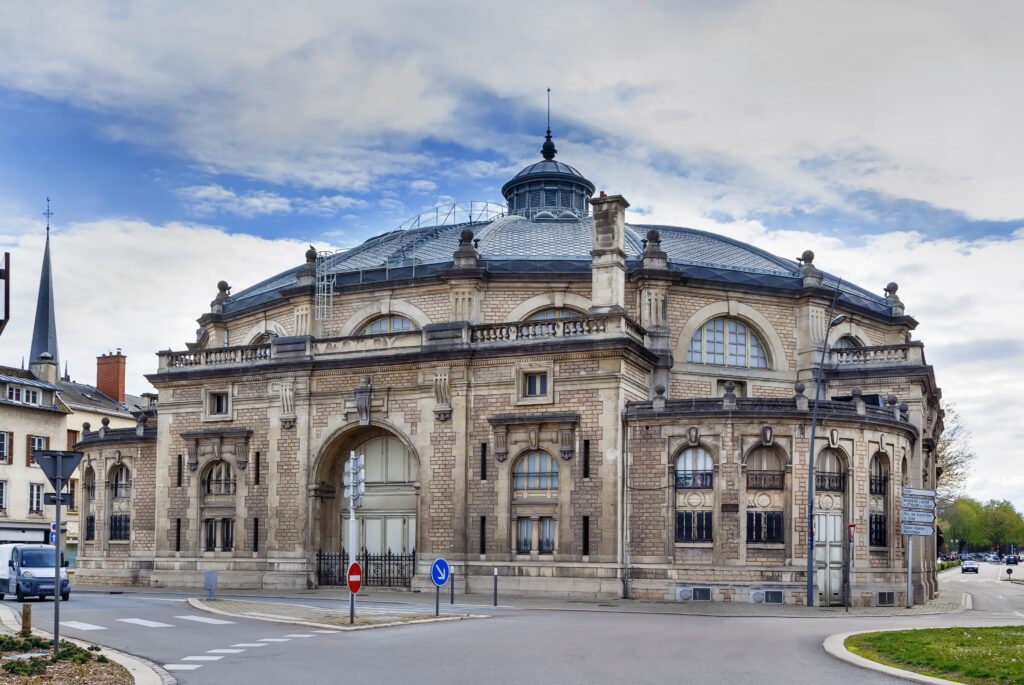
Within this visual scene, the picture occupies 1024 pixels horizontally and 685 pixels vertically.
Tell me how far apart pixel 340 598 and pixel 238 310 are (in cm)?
1957

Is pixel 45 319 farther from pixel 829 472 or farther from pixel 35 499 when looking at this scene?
pixel 829 472

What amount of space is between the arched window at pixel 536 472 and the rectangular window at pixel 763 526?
6881 millimetres

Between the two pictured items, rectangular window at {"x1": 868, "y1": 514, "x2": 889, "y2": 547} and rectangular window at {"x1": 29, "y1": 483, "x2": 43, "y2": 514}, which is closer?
rectangular window at {"x1": 868, "y1": 514, "x2": 889, "y2": 547}

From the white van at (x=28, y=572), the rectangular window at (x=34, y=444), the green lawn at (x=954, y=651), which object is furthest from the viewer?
the rectangular window at (x=34, y=444)

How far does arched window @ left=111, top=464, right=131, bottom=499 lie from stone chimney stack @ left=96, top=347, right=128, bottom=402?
32.8m

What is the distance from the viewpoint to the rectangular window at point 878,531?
4212 centimetres

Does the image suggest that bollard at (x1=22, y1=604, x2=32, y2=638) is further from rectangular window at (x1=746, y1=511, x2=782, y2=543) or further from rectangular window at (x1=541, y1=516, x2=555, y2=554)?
rectangular window at (x1=746, y1=511, x2=782, y2=543)

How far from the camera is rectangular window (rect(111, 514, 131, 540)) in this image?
5362 cm

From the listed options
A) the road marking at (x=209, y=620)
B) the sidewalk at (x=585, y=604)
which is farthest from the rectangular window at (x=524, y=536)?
the road marking at (x=209, y=620)

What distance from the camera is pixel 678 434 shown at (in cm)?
4128

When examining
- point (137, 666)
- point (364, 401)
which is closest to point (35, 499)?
point (364, 401)

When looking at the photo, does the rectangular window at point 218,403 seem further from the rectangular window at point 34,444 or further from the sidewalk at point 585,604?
the rectangular window at point 34,444

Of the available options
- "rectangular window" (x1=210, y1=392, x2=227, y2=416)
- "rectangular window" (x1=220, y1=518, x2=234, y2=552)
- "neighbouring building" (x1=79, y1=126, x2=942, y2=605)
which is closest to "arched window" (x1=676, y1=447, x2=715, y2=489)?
"neighbouring building" (x1=79, y1=126, x2=942, y2=605)

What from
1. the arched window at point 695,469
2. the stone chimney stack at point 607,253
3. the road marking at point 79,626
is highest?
the stone chimney stack at point 607,253
